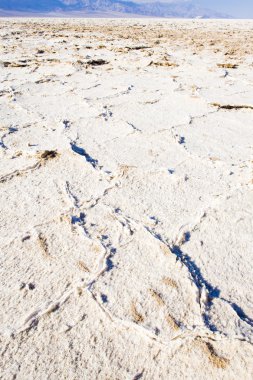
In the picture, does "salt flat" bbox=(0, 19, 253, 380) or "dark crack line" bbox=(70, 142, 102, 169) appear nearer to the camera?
"salt flat" bbox=(0, 19, 253, 380)

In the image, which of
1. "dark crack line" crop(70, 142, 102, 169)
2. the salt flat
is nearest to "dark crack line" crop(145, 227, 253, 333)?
the salt flat

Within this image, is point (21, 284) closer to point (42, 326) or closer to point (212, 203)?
point (42, 326)

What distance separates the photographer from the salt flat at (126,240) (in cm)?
104

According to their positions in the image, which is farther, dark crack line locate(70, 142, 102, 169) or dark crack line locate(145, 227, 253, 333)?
dark crack line locate(70, 142, 102, 169)

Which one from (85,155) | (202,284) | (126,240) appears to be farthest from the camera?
(85,155)

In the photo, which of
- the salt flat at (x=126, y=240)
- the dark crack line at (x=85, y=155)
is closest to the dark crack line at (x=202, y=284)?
the salt flat at (x=126, y=240)

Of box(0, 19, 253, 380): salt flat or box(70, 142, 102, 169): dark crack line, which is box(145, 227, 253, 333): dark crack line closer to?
box(0, 19, 253, 380): salt flat

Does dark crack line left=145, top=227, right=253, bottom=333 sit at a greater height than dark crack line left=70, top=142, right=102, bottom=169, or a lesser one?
greater

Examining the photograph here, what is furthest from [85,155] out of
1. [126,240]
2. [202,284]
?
[202,284]

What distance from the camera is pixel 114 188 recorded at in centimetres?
185

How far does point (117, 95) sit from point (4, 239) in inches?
94.9

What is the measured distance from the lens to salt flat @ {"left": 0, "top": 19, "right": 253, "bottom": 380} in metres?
1.04

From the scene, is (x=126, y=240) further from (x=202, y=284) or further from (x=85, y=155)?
(x=85, y=155)

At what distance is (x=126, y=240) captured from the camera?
1483mm
